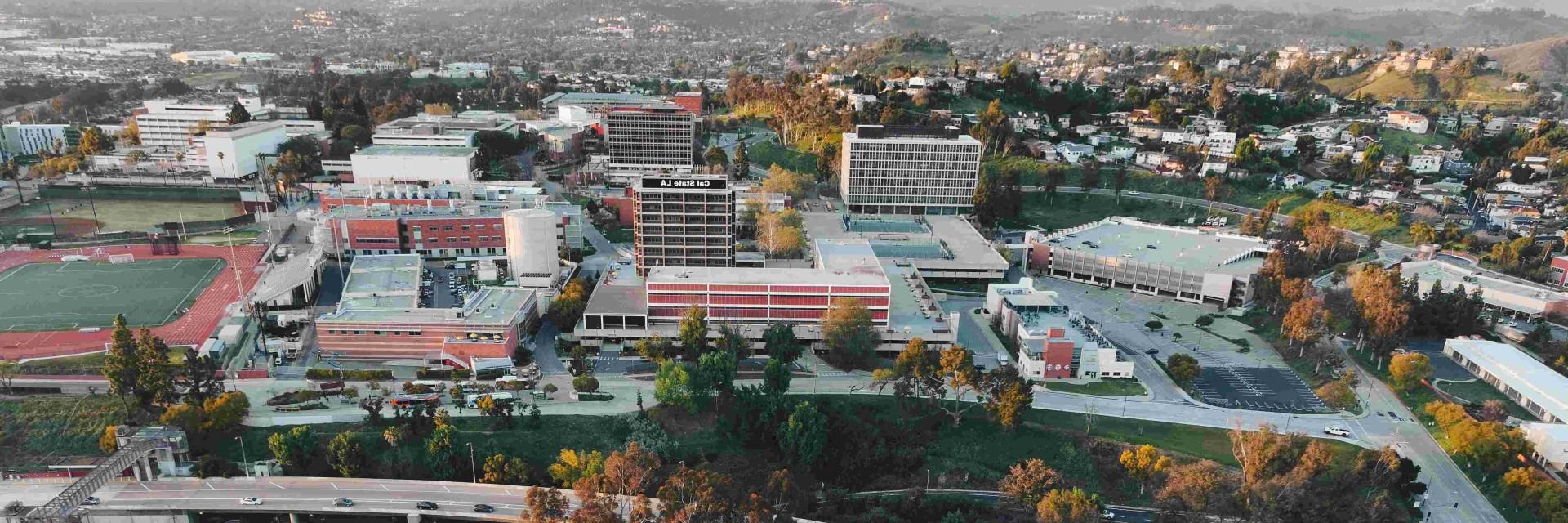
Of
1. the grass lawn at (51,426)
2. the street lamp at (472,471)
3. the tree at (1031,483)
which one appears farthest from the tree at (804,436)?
the grass lawn at (51,426)

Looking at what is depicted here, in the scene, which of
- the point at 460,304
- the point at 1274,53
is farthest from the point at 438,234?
the point at 1274,53

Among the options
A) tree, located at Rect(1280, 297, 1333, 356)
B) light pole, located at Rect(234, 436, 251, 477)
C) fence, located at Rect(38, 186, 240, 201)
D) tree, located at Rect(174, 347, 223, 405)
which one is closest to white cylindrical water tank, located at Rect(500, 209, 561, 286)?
tree, located at Rect(174, 347, 223, 405)

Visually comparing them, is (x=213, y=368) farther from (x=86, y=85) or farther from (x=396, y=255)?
(x=86, y=85)

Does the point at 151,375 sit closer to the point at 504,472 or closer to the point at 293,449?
the point at 293,449

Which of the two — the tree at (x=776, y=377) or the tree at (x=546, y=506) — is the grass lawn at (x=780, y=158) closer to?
the tree at (x=776, y=377)

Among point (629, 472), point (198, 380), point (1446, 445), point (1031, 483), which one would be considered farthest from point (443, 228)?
point (1446, 445)

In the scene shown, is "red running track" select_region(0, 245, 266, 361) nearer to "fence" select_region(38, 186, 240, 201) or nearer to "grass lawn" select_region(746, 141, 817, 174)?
"fence" select_region(38, 186, 240, 201)
